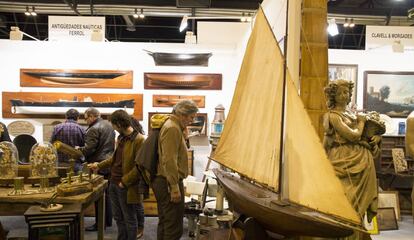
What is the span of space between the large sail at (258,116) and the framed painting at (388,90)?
4537 mm

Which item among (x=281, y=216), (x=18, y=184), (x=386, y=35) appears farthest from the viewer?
(x=386, y=35)

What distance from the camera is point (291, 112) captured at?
205 cm

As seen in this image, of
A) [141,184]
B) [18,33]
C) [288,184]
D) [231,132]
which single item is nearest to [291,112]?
[288,184]

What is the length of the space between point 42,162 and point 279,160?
1.99 m

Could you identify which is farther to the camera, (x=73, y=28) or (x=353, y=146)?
(x=73, y=28)

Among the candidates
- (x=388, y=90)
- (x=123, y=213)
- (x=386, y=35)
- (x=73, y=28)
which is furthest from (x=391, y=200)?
(x=73, y=28)

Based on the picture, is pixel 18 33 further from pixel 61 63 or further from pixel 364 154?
pixel 364 154

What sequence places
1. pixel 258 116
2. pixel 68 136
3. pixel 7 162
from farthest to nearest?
pixel 68 136 → pixel 7 162 → pixel 258 116

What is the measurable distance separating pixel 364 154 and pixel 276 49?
3.08 feet

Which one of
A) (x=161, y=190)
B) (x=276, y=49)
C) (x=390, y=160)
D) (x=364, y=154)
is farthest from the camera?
(x=390, y=160)

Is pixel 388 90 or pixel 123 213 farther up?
pixel 388 90

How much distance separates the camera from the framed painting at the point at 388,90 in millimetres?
6406

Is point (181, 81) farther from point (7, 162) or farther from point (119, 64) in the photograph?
point (7, 162)

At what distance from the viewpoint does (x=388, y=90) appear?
21.1 ft
